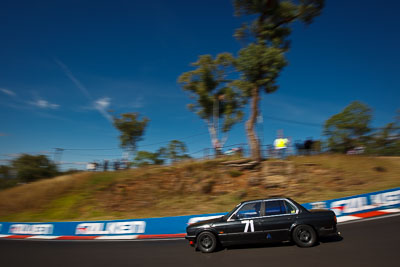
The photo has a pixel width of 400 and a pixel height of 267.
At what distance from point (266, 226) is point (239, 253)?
3.56ft

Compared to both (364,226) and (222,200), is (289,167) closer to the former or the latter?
(222,200)

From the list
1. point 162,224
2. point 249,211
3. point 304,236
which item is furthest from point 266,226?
point 162,224

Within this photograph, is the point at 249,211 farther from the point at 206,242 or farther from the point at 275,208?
the point at 206,242

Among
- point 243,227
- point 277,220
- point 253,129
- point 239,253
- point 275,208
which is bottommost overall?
point 239,253

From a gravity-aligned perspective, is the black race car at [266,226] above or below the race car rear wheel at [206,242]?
above

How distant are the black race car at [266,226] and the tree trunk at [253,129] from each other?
12364mm

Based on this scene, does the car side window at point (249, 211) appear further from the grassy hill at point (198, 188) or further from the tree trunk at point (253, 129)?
the tree trunk at point (253, 129)

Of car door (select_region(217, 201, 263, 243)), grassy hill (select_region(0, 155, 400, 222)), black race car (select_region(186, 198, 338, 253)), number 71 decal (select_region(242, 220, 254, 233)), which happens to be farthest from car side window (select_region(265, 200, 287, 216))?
grassy hill (select_region(0, 155, 400, 222))

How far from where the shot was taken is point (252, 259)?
5.93m

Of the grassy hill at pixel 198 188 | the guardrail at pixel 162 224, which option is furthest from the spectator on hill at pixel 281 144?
the guardrail at pixel 162 224

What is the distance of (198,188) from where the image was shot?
18.5 metres

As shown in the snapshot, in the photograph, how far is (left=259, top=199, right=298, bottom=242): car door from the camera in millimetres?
6629

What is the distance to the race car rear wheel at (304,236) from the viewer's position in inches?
254

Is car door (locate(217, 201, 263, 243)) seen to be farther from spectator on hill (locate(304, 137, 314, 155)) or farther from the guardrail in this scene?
spectator on hill (locate(304, 137, 314, 155))
